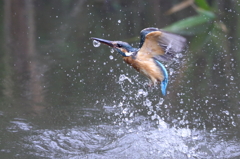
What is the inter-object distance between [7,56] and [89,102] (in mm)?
1507

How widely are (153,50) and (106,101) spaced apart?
106cm

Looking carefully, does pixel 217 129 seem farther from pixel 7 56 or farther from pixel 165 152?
pixel 7 56

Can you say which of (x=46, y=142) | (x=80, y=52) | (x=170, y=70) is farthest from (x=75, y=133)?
(x=80, y=52)

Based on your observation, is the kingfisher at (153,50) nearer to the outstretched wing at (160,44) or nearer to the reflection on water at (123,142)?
the outstretched wing at (160,44)

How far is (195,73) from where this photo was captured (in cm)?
420

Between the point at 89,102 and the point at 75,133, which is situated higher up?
the point at 89,102

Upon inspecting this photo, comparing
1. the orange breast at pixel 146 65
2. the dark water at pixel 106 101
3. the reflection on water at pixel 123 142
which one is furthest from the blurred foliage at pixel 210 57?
the orange breast at pixel 146 65

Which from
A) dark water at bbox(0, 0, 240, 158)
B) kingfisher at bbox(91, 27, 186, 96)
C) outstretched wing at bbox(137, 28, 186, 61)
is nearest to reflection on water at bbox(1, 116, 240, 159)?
dark water at bbox(0, 0, 240, 158)

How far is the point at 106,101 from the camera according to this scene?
3.71 metres

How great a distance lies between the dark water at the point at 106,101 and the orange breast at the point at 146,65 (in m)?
0.51

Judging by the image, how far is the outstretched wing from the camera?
2.67 metres

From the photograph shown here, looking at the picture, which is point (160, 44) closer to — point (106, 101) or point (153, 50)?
point (153, 50)

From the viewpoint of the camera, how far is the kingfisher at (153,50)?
2684mm

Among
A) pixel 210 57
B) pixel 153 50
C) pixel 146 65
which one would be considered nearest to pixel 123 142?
pixel 146 65
